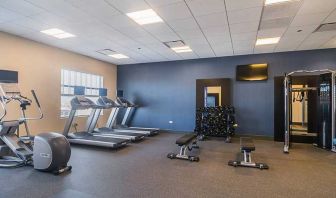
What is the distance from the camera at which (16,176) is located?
3229mm

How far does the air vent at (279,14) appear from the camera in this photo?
3527 mm

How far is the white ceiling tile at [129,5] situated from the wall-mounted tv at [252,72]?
4.69m

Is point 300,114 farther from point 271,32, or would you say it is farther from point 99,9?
point 99,9

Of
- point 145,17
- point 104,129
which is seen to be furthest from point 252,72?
point 104,129

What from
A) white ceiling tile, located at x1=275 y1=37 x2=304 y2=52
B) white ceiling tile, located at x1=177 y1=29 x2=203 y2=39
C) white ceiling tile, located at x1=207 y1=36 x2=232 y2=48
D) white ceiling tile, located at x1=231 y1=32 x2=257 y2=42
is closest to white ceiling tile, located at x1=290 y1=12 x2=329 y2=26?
white ceiling tile, located at x1=231 y1=32 x2=257 y2=42

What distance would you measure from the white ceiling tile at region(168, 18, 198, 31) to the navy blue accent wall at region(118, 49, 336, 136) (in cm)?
329

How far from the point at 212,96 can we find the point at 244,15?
4015 mm

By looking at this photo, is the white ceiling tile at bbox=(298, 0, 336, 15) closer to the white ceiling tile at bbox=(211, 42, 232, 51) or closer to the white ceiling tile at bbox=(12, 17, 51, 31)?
the white ceiling tile at bbox=(211, 42, 232, 51)

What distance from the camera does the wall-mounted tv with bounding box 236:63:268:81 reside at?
22.6 feet

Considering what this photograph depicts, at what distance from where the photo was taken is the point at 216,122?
22.6ft

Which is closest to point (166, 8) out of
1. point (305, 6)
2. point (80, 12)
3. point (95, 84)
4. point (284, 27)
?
point (80, 12)

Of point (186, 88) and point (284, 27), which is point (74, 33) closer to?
point (186, 88)

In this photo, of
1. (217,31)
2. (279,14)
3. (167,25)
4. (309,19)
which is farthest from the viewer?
(217,31)

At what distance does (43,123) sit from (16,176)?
10.1 ft
